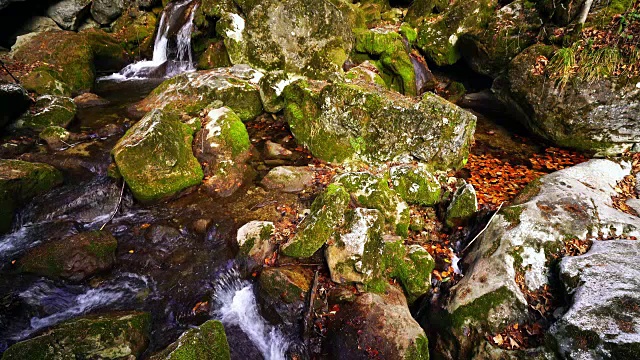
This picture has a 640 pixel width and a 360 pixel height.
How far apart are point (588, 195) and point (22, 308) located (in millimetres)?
9354

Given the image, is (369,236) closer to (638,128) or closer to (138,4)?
(638,128)

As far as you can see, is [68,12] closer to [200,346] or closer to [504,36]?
[200,346]

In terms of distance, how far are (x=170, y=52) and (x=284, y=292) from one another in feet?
43.7

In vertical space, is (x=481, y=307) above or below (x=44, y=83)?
below

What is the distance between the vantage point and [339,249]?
5012 millimetres

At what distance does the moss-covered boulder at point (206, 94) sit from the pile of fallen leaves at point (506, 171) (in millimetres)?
6426

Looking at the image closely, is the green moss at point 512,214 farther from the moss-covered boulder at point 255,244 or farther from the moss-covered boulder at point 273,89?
the moss-covered boulder at point 273,89

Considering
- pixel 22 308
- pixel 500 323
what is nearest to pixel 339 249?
pixel 500 323

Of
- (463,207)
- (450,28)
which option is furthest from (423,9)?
(463,207)

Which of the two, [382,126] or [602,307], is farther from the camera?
[382,126]

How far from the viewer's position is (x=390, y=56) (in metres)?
12.3

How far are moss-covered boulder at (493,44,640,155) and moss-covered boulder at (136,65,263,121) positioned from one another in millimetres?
7732

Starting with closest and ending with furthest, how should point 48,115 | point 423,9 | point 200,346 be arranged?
point 200,346
point 48,115
point 423,9

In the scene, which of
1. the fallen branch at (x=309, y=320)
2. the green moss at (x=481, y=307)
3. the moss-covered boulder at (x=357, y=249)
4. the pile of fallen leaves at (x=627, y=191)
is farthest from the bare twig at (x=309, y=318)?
the pile of fallen leaves at (x=627, y=191)
